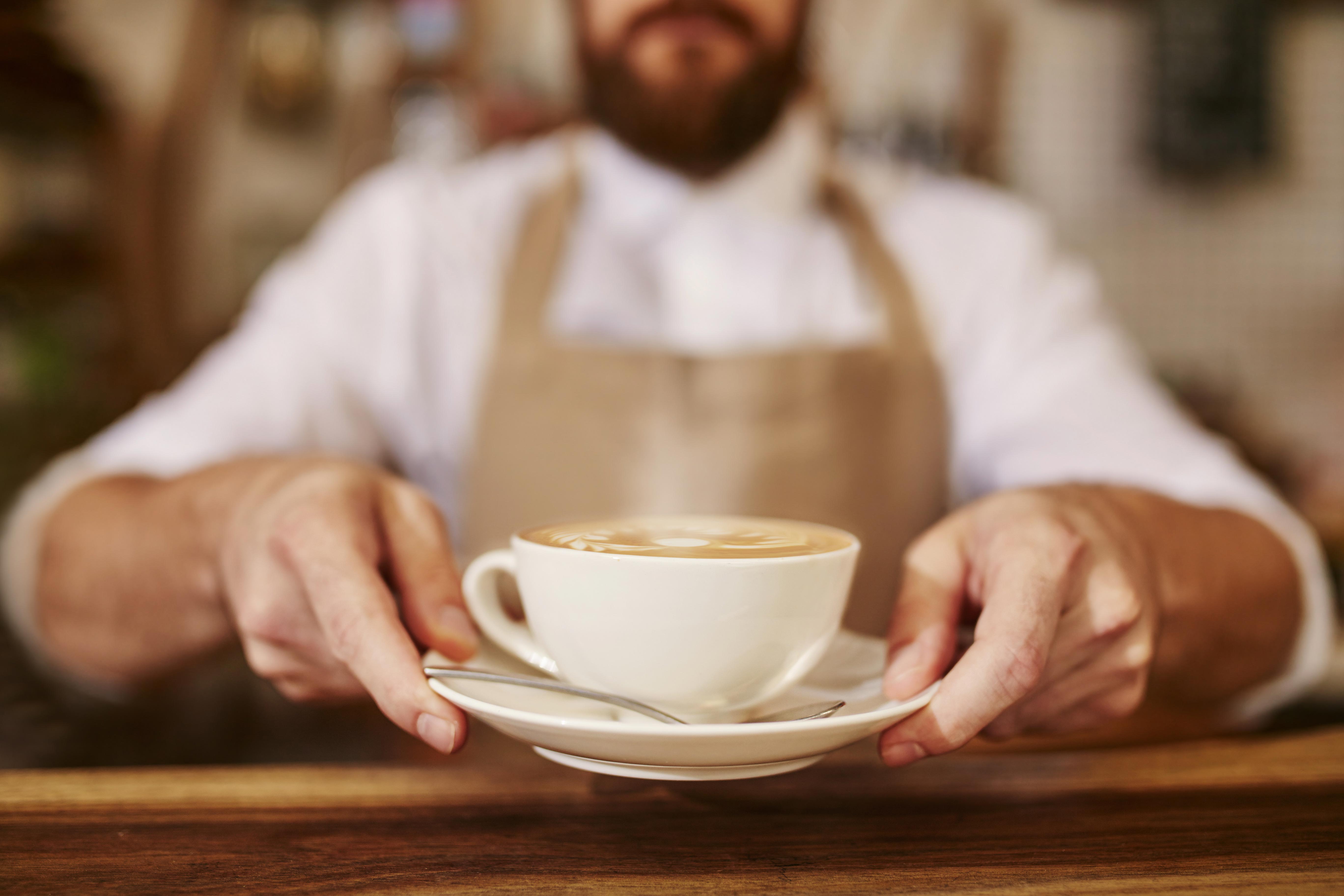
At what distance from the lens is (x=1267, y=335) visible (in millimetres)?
2594

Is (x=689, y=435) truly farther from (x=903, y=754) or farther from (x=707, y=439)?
(x=903, y=754)

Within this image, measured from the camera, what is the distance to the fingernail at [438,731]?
0.41 m

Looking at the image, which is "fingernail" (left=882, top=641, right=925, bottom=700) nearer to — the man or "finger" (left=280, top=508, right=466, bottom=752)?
the man

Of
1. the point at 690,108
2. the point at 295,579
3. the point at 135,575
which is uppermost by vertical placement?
the point at 690,108

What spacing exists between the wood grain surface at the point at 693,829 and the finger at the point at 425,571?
82mm

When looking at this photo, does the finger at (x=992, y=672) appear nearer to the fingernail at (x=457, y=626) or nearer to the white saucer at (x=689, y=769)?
the white saucer at (x=689, y=769)

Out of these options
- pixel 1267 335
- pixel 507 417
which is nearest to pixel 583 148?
pixel 507 417

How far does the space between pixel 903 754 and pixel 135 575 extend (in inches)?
26.9

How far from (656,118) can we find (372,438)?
0.58m

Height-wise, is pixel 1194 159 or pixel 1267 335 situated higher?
pixel 1194 159

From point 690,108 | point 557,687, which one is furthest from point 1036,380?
point 557,687

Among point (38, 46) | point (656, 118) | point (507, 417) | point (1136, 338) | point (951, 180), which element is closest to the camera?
point (507, 417)

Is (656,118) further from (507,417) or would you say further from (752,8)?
(507,417)

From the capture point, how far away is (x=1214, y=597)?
0.70m
